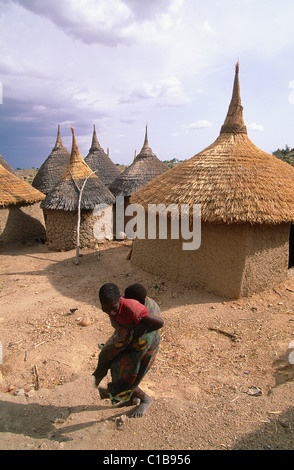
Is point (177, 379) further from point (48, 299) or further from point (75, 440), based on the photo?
point (48, 299)

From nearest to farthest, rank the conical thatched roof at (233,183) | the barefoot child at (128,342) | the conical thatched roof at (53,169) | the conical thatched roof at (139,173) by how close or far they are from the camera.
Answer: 1. the barefoot child at (128,342)
2. the conical thatched roof at (233,183)
3. the conical thatched roof at (139,173)
4. the conical thatched roof at (53,169)

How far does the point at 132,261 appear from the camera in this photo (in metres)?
7.73

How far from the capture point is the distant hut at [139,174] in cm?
1297

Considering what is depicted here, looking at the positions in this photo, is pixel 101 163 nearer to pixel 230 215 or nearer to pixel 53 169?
pixel 53 169

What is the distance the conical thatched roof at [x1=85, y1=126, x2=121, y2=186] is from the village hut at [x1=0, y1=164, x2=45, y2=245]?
439cm

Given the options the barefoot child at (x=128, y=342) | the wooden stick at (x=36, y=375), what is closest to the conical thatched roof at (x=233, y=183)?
the barefoot child at (x=128, y=342)

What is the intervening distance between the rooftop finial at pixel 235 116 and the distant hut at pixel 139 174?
241 inches

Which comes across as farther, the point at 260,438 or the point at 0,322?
the point at 0,322

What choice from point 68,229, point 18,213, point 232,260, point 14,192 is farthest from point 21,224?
point 232,260

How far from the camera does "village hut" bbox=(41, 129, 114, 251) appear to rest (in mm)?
10055

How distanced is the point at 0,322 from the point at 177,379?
3267 millimetres

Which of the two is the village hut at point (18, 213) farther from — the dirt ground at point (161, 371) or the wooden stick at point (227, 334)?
the wooden stick at point (227, 334)

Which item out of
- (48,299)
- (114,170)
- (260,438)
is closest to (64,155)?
(114,170)

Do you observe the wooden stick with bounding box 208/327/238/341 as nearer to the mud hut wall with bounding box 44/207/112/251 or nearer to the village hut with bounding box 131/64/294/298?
the village hut with bounding box 131/64/294/298
